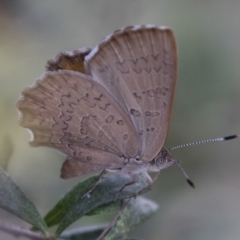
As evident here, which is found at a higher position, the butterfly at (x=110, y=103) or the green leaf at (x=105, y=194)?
the butterfly at (x=110, y=103)

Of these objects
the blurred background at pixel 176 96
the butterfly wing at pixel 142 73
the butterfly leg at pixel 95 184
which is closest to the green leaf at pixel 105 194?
the butterfly leg at pixel 95 184

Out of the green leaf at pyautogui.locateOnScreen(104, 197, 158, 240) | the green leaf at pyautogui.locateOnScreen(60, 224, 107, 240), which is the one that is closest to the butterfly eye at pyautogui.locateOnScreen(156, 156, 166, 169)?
the green leaf at pyautogui.locateOnScreen(104, 197, 158, 240)

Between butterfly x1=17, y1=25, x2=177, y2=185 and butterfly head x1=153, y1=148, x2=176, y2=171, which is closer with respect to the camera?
butterfly x1=17, y1=25, x2=177, y2=185

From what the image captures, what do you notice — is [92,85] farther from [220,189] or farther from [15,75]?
[220,189]

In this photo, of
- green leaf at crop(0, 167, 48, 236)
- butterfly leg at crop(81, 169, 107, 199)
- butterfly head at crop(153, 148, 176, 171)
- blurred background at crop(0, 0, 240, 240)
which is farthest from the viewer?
blurred background at crop(0, 0, 240, 240)

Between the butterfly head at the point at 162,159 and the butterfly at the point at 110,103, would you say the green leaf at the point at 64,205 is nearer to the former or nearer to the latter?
the butterfly at the point at 110,103

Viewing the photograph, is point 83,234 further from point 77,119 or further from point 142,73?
point 142,73

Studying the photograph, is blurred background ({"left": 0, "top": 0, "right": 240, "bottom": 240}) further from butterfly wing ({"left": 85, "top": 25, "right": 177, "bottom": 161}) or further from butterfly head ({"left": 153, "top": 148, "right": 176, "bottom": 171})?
butterfly wing ({"left": 85, "top": 25, "right": 177, "bottom": 161})
